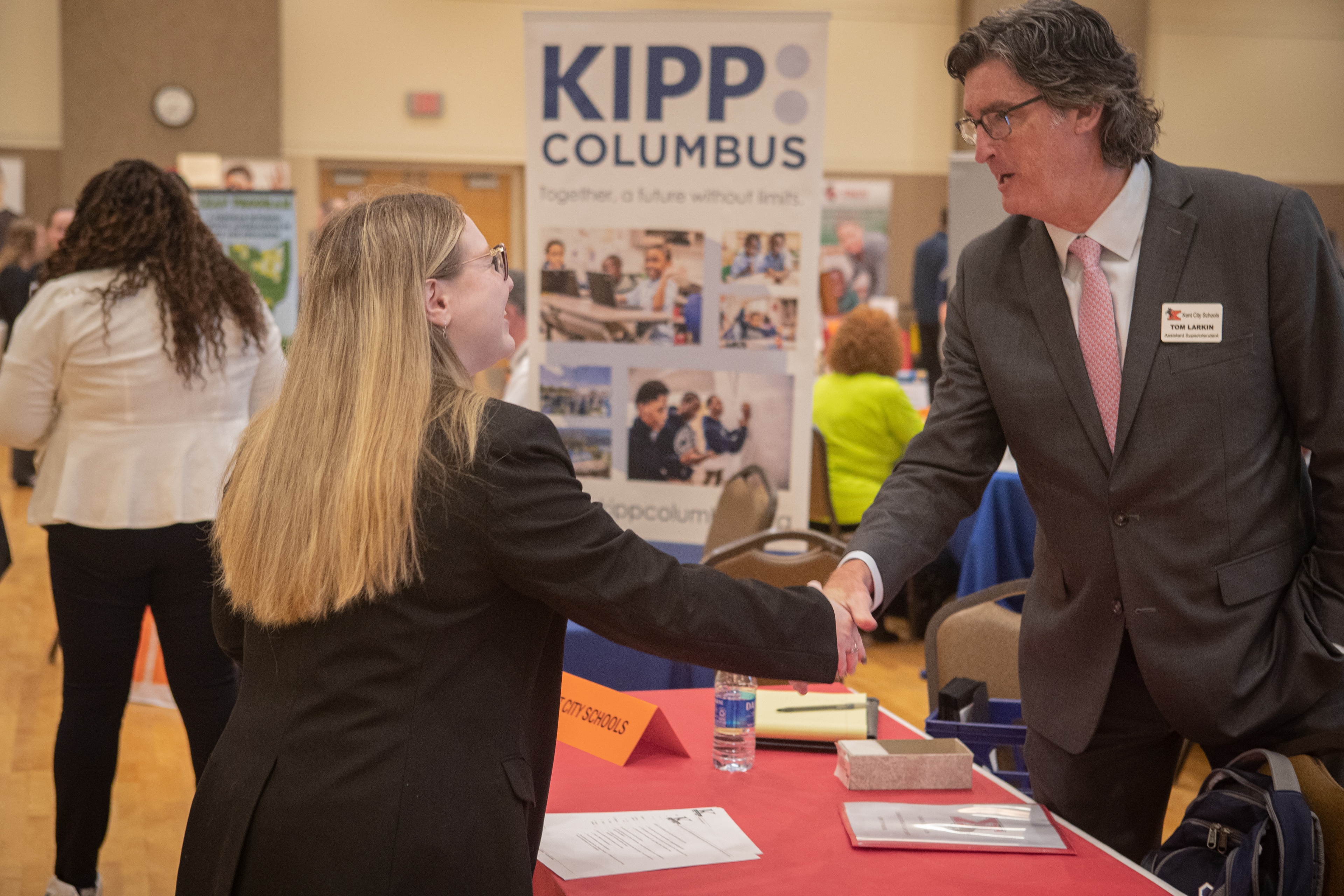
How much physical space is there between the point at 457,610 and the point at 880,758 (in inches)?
28.3

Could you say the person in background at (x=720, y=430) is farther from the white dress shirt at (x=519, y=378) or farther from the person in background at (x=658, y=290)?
the white dress shirt at (x=519, y=378)

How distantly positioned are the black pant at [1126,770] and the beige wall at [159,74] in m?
10.9

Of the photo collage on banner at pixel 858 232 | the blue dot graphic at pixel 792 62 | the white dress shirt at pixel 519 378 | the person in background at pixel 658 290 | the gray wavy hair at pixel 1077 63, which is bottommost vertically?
the white dress shirt at pixel 519 378

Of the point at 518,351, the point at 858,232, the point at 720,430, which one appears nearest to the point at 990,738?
the point at 720,430

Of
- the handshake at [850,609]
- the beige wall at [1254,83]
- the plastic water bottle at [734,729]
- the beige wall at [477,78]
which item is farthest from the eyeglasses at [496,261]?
the beige wall at [1254,83]

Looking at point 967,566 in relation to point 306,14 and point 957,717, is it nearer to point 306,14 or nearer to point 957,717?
point 957,717

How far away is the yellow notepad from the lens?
1.91 metres

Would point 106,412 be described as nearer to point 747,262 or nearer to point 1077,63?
point 747,262

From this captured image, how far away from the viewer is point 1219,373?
1.64 m

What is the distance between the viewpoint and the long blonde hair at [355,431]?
126cm

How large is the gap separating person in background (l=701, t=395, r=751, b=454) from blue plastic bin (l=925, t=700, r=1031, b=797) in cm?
160

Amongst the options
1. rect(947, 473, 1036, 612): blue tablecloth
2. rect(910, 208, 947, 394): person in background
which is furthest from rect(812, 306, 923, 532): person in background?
rect(910, 208, 947, 394): person in background

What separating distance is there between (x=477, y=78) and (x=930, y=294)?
5.30 m

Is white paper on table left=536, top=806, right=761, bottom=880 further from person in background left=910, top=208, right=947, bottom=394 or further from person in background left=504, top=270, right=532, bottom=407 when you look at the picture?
person in background left=910, top=208, right=947, bottom=394
